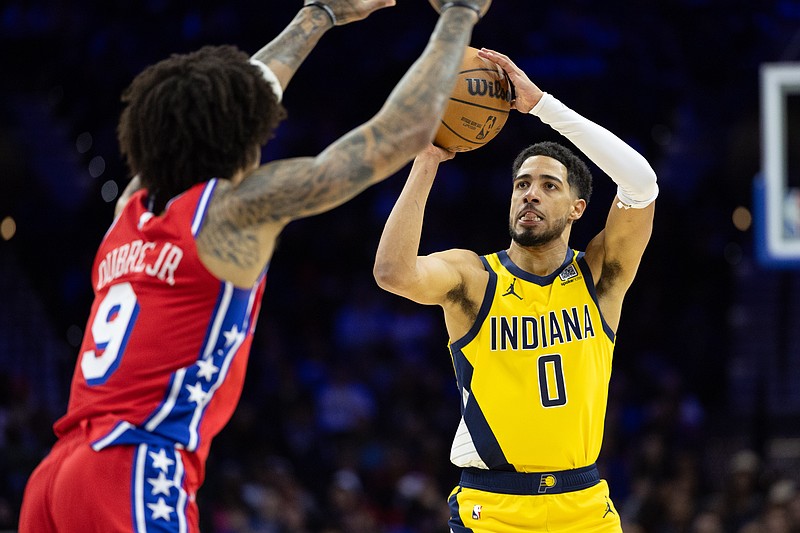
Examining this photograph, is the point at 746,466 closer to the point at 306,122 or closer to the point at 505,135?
the point at 505,135

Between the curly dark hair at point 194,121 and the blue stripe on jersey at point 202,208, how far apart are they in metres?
0.08

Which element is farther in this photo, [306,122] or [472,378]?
[306,122]

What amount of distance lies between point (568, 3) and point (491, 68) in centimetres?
680

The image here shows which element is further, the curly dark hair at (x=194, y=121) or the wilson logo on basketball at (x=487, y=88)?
the wilson logo on basketball at (x=487, y=88)

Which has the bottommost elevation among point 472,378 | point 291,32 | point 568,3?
point 472,378

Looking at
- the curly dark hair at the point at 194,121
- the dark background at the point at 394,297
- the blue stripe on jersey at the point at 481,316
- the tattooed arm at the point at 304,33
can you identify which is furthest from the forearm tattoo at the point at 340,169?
the dark background at the point at 394,297

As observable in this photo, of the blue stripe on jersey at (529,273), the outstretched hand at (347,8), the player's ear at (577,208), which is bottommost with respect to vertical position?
the blue stripe on jersey at (529,273)

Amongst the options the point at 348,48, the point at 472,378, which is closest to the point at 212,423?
the point at 472,378

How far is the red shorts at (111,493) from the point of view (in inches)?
104

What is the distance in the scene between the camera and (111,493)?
265 centimetres

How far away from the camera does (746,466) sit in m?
10.4

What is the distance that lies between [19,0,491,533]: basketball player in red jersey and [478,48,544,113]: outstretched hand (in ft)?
5.51

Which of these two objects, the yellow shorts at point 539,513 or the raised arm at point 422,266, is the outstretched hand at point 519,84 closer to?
the raised arm at point 422,266

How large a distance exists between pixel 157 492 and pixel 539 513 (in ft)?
6.37
